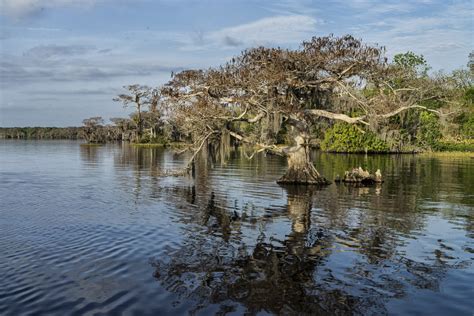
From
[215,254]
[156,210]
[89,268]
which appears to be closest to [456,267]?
[215,254]

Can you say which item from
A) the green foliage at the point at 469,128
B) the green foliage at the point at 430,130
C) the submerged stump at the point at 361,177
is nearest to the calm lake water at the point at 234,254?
the submerged stump at the point at 361,177

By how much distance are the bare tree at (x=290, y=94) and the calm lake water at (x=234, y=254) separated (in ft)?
19.1

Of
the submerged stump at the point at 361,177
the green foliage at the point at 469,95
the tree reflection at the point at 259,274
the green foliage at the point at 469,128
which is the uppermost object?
the green foliage at the point at 469,95

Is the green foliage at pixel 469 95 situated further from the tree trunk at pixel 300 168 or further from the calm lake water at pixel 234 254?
the calm lake water at pixel 234 254

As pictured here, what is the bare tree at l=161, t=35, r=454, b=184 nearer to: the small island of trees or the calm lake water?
the small island of trees

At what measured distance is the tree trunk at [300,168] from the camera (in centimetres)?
2895

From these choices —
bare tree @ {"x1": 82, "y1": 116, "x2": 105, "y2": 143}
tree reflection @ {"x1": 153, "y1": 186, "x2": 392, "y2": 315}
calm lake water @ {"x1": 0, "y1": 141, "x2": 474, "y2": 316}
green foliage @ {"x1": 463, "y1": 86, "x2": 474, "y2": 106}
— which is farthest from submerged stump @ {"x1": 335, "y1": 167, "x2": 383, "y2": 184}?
bare tree @ {"x1": 82, "y1": 116, "x2": 105, "y2": 143}

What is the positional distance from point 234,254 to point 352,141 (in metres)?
66.5

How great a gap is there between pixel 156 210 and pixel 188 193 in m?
5.70

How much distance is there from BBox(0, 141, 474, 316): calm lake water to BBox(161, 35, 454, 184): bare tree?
19.1 feet

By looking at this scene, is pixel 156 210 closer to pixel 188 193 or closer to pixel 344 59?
pixel 188 193

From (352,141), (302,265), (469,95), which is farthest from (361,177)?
(469,95)

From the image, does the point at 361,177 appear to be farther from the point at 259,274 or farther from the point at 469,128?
the point at 469,128

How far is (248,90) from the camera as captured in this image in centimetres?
2798
